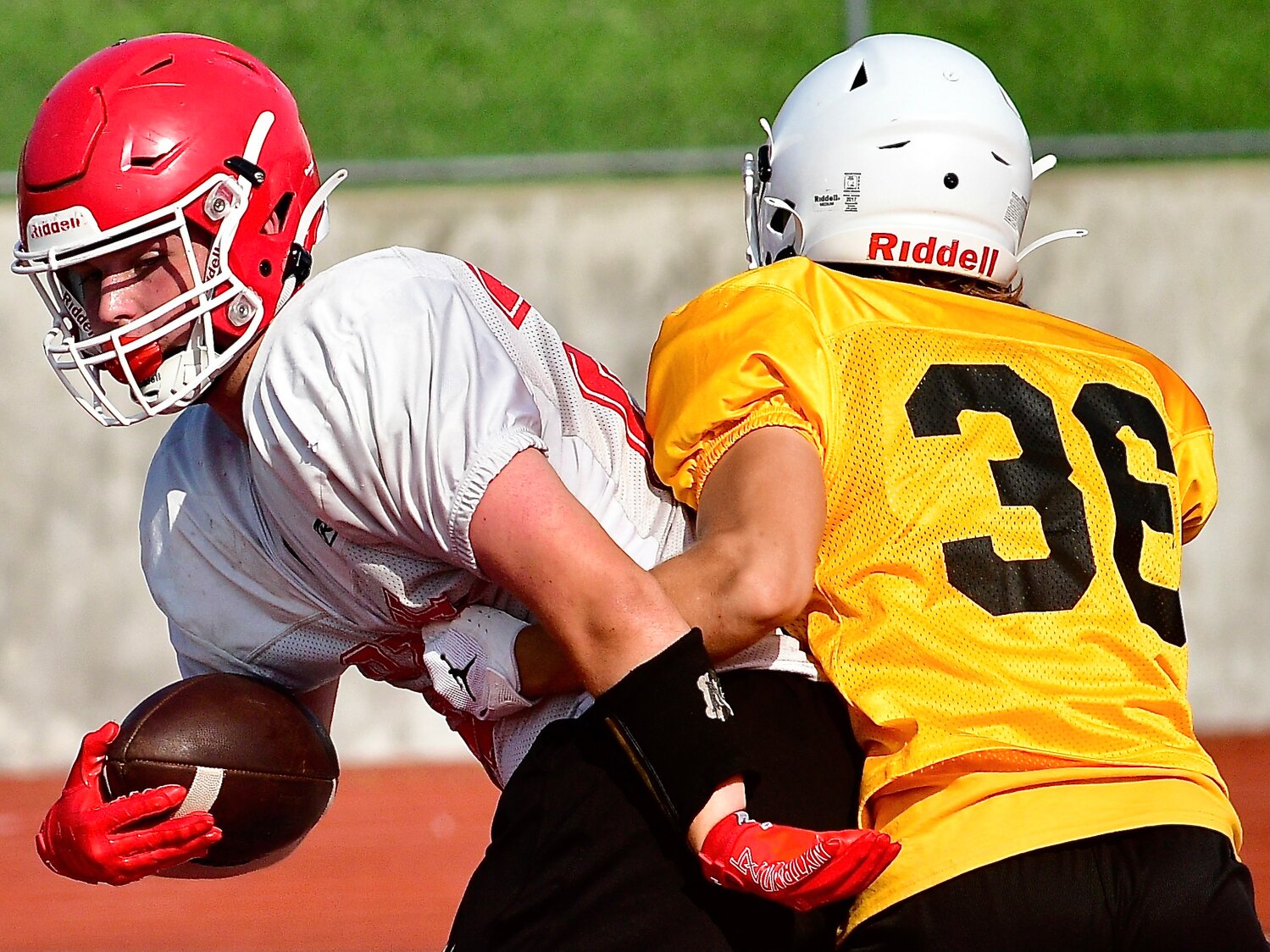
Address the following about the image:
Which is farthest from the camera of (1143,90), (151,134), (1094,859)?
(1143,90)

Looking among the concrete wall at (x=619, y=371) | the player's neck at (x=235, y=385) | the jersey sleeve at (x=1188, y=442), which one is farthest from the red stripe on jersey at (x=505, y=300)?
the concrete wall at (x=619, y=371)

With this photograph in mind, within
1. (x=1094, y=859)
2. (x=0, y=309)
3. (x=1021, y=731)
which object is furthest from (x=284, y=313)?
(x=0, y=309)

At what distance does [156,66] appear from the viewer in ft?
8.31

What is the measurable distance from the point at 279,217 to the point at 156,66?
297 mm

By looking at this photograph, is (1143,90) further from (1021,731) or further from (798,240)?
(1021,731)

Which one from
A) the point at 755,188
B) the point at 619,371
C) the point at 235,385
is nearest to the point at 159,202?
the point at 235,385

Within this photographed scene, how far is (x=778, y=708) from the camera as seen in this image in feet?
7.27

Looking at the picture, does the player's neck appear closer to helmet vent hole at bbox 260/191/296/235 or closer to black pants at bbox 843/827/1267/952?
helmet vent hole at bbox 260/191/296/235

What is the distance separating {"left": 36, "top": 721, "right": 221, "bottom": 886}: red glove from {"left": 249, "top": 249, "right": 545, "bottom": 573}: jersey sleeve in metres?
0.53

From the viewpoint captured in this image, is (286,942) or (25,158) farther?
(286,942)

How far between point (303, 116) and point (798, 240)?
5264mm

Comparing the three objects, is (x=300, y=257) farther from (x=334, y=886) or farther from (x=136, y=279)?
(x=334, y=886)

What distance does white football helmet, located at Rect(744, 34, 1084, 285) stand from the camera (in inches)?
102

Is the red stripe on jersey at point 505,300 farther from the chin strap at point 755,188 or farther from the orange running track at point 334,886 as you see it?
the orange running track at point 334,886
